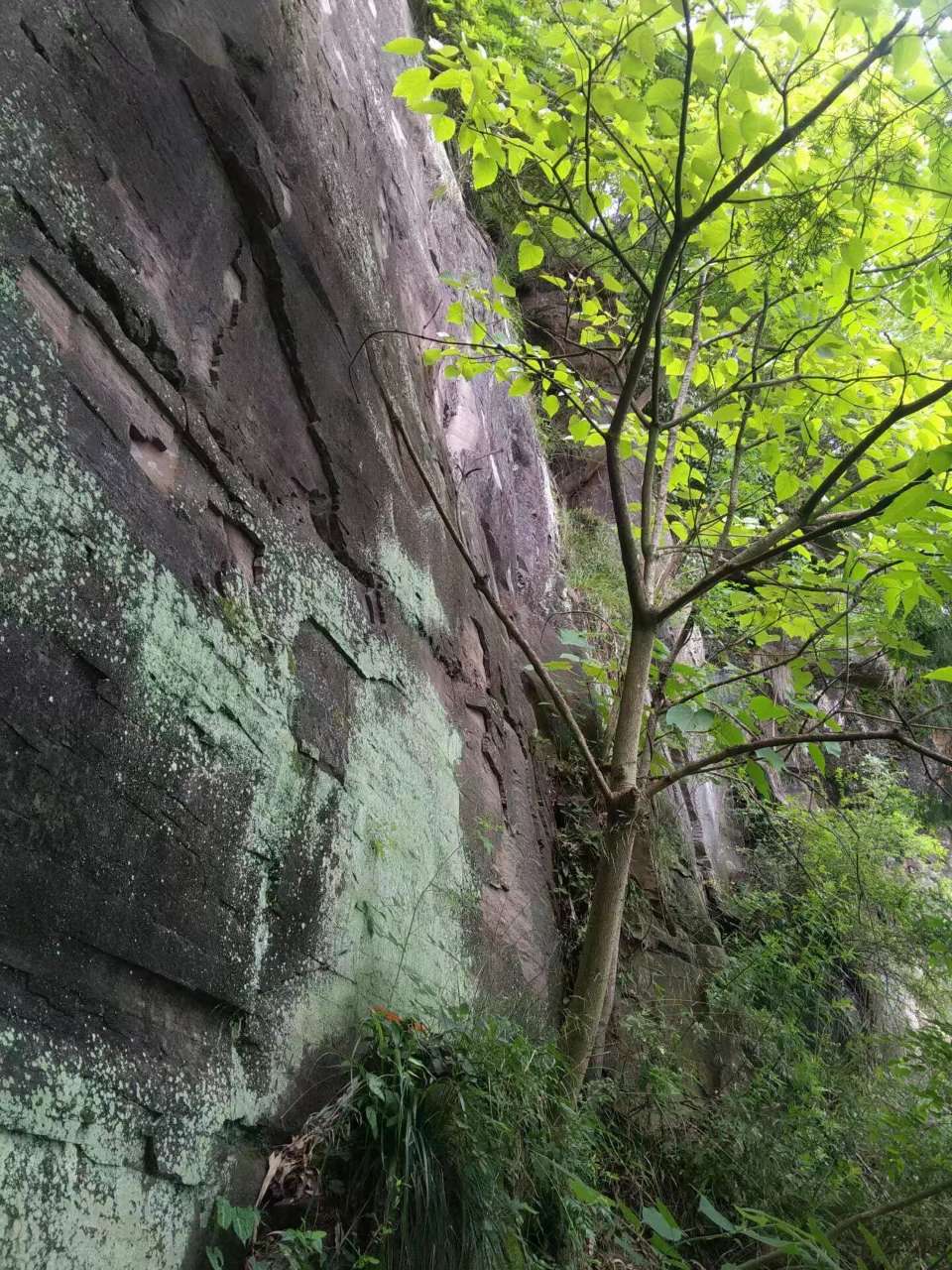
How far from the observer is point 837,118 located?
10.0 ft

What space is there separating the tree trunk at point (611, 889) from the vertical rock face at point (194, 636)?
0.50 metres

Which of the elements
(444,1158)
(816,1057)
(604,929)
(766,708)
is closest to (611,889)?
(604,929)

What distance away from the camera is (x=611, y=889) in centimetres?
347

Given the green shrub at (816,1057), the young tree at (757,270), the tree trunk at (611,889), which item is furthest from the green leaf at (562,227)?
the green shrub at (816,1057)

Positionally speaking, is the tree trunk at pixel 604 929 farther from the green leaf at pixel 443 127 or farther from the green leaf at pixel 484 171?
the green leaf at pixel 443 127

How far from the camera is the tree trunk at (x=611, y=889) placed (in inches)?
131

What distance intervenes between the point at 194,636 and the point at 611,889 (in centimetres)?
210

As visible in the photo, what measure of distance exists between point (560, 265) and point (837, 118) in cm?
604

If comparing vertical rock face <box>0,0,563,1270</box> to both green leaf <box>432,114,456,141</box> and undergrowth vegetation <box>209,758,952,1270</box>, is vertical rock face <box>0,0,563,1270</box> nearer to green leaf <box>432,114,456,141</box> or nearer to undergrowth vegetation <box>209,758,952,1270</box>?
undergrowth vegetation <box>209,758,952,1270</box>

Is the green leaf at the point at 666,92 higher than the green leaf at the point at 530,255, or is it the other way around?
the green leaf at the point at 530,255

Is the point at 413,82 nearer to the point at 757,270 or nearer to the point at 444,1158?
the point at 757,270

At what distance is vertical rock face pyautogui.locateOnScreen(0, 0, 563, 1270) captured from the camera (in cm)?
170

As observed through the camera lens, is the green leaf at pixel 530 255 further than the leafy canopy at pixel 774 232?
Yes

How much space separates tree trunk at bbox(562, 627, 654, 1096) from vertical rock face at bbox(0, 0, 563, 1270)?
1.63 feet
